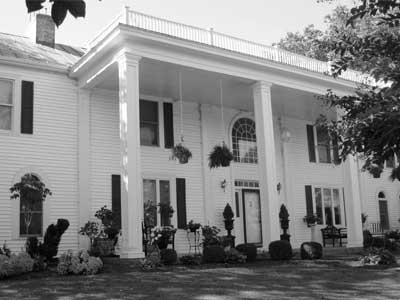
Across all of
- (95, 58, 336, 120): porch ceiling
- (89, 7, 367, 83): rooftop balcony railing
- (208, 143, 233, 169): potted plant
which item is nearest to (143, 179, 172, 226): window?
→ (208, 143, 233, 169): potted plant

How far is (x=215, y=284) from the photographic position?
31.1 feet

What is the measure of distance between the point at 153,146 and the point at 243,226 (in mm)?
4583

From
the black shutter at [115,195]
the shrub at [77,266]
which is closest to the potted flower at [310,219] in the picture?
the black shutter at [115,195]

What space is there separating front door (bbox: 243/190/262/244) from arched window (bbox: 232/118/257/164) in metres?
1.27

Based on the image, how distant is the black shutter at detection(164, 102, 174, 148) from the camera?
17.5 meters

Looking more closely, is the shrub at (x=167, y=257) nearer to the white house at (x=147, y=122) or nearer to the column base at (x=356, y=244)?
the white house at (x=147, y=122)

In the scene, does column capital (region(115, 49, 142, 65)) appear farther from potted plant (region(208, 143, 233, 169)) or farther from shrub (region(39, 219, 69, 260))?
shrub (region(39, 219, 69, 260))

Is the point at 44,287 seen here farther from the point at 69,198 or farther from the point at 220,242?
the point at 220,242

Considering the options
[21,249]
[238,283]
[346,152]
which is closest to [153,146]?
[21,249]

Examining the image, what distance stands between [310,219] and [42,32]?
12025 millimetres

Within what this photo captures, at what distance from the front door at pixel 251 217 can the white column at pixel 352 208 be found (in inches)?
127

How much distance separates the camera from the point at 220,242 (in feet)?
51.8

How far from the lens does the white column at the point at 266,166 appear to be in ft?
50.5

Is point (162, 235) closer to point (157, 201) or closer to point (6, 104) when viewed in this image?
point (157, 201)
